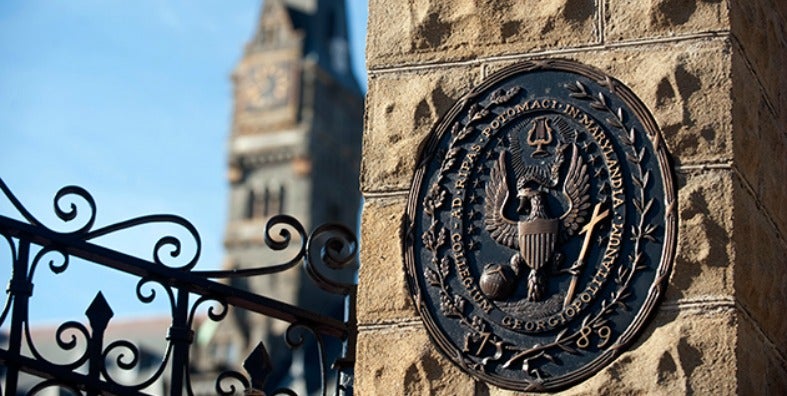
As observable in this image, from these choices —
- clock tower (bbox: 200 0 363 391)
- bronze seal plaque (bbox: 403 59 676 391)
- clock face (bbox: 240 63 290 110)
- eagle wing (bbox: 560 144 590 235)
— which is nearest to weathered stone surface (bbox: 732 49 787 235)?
bronze seal plaque (bbox: 403 59 676 391)

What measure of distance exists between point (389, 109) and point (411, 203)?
0.84 ft

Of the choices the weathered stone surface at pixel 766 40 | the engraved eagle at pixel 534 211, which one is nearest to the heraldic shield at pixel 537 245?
the engraved eagle at pixel 534 211

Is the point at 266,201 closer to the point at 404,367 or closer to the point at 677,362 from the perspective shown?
the point at 404,367

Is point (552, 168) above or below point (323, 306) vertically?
below

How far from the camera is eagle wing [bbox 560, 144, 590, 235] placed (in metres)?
3.89

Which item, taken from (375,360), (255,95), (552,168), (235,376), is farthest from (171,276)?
(255,95)

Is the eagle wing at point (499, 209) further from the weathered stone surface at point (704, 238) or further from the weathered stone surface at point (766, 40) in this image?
the weathered stone surface at point (766, 40)

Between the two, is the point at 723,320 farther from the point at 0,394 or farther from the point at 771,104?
the point at 0,394

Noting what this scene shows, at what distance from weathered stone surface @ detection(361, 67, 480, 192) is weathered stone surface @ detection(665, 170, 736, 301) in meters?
0.65

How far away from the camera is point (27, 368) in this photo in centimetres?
417

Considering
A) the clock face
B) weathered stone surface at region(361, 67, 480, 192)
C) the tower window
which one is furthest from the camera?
the tower window

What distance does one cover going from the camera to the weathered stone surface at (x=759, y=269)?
3.81m

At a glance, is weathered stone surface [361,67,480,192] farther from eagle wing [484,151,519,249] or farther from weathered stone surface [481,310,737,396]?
weathered stone surface [481,310,737,396]

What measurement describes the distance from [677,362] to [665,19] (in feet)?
2.64
